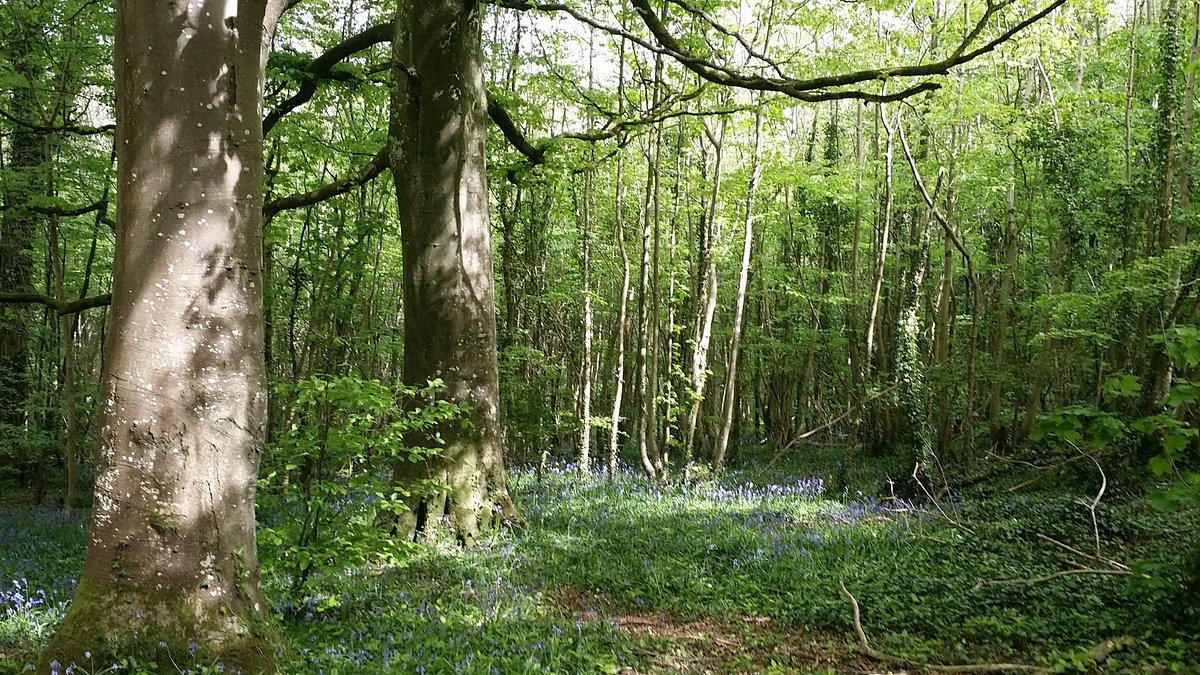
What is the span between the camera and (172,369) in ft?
10.6

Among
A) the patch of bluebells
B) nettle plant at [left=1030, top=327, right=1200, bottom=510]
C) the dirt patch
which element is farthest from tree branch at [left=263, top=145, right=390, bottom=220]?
nettle plant at [left=1030, top=327, right=1200, bottom=510]

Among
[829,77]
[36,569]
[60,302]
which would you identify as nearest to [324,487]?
[36,569]

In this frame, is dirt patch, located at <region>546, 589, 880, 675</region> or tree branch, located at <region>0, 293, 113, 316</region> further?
tree branch, located at <region>0, 293, 113, 316</region>

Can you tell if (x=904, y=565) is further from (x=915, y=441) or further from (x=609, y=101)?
(x=609, y=101)

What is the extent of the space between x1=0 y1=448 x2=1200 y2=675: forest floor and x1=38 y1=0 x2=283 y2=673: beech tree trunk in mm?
328

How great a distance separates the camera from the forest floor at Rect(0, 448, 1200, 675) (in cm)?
432

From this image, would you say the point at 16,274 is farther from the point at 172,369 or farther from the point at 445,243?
the point at 172,369

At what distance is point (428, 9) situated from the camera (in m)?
6.69

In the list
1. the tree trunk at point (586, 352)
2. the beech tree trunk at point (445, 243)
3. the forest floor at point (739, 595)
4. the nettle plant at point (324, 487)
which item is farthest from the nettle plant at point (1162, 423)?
the tree trunk at point (586, 352)

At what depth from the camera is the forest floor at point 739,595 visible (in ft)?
14.2

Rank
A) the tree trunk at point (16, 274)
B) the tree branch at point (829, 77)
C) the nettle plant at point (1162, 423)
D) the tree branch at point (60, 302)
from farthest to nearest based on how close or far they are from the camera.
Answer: the tree trunk at point (16, 274), the tree branch at point (60, 302), the tree branch at point (829, 77), the nettle plant at point (1162, 423)

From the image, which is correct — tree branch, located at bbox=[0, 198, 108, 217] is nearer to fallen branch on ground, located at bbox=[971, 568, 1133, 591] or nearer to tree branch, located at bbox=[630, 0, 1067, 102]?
tree branch, located at bbox=[630, 0, 1067, 102]

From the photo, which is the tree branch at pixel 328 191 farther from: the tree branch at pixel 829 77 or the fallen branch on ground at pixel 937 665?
the fallen branch on ground at pixel 937 665

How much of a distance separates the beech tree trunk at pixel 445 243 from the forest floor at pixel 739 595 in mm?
702
